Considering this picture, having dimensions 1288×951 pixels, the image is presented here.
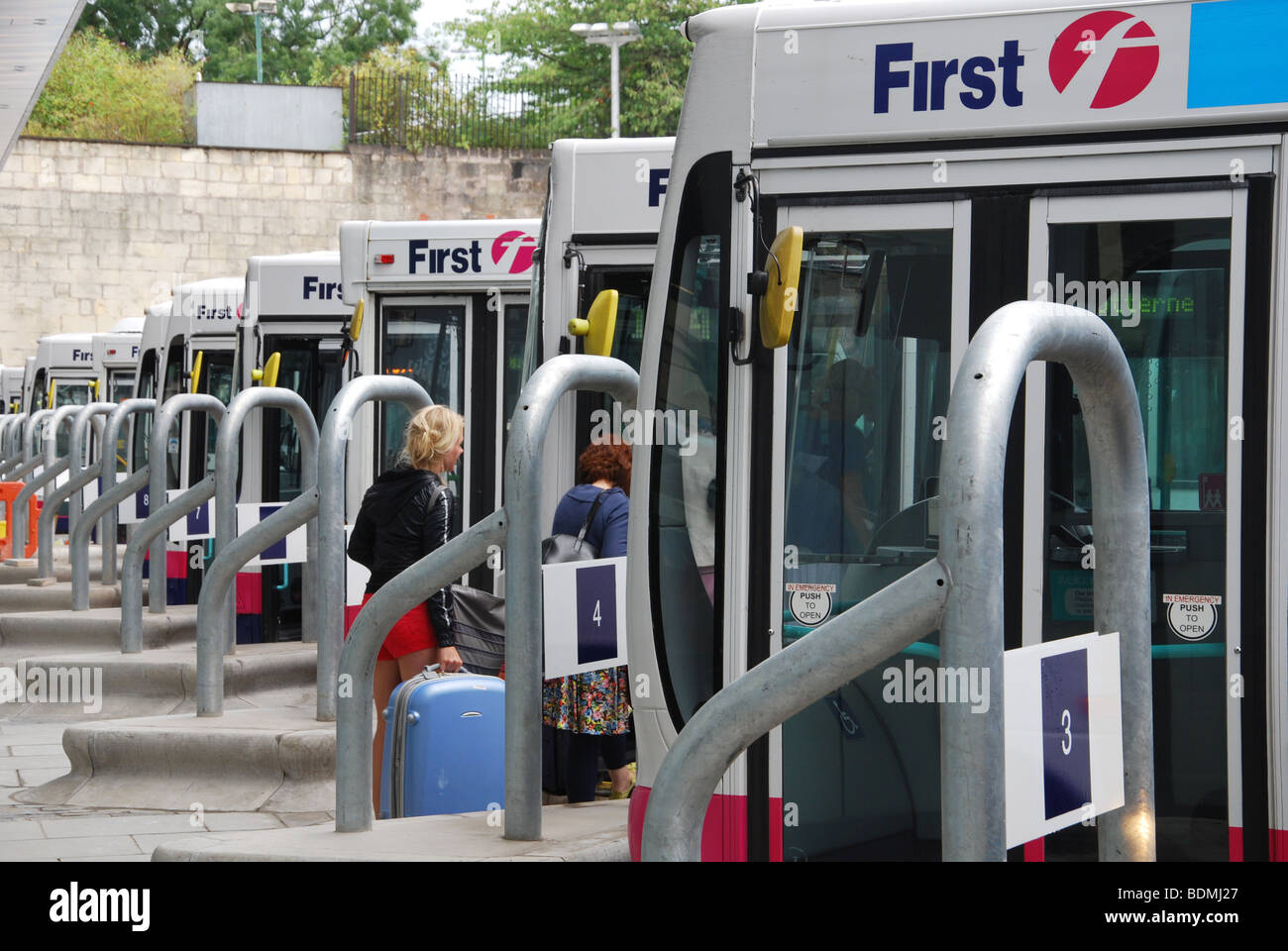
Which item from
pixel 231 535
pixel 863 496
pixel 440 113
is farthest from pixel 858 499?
pixel 440 113

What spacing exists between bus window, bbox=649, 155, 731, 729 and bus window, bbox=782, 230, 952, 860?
219 mm

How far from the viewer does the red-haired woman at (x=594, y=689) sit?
571 centimetres

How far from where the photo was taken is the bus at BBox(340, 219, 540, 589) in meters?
9.46

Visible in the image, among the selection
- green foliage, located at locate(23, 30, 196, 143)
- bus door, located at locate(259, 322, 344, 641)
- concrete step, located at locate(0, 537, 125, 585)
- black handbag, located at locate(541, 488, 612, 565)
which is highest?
green foliage, located at locate(23, 30, 196, 143)

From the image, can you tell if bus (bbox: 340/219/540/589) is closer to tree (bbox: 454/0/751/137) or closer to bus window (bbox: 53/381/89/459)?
bus window (bbox: 53/381/89/459)

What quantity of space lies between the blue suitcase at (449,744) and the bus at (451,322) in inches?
157

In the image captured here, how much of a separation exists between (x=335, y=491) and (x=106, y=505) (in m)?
4.35

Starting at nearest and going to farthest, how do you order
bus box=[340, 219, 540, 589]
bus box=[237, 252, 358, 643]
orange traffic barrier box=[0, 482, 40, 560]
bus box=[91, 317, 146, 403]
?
1. bus box=[340, 219, 540, 589]
2. bus box=[237, 252, 358, 643]
3. orange traffic barrier box=[0, 482, 40, 560]
4. bus box=[91, 317, 146, 403]

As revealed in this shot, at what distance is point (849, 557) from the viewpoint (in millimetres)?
4297

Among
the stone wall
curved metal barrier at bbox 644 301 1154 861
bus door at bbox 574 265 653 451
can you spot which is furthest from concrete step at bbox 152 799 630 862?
the stone wall

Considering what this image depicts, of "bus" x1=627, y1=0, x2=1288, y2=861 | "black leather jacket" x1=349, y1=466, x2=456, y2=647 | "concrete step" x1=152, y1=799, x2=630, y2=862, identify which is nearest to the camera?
"bus" x1=627, y1=0, x2=1288, y2=861

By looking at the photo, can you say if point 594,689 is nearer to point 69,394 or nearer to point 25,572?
point 25,572

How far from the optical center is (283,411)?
1156 centimetres
